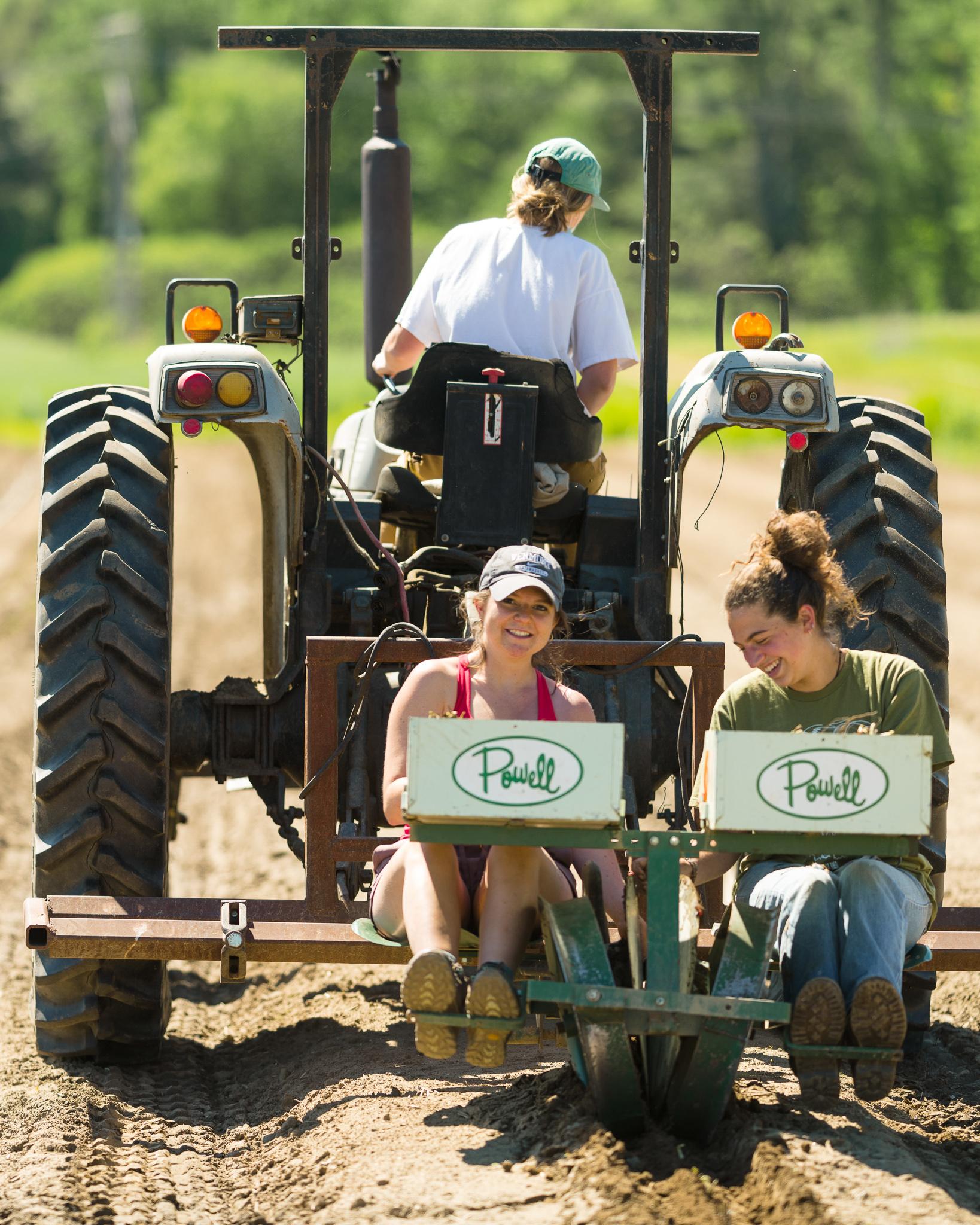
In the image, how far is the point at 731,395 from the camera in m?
5.26

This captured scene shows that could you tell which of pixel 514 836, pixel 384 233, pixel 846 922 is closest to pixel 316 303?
pixel 384 233

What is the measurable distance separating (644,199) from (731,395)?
720mm

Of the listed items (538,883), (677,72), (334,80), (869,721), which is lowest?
(538,883)

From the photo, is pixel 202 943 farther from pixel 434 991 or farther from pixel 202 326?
pixel 202 326

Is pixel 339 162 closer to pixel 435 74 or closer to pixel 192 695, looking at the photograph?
pixel 435 74

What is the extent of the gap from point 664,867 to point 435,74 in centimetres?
5619

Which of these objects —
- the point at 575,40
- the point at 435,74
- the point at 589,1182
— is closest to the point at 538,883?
the point at 589,1182

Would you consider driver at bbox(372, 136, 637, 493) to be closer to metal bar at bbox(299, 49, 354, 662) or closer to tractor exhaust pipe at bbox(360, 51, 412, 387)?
→ metal bar at bbox(299, 49, 354, 662)

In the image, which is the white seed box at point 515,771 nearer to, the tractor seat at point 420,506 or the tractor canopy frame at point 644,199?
the tractor canopy frame at point 644,199

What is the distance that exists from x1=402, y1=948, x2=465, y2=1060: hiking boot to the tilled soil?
11.0 inches

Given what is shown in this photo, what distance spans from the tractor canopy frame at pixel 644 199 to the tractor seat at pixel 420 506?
24 centimetres

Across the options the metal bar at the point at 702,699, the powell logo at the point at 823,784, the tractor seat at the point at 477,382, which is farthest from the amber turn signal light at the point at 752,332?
the powell logo at the point at 823,784

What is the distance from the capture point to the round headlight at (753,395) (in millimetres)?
5270

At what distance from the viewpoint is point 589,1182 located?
12.7 feet
